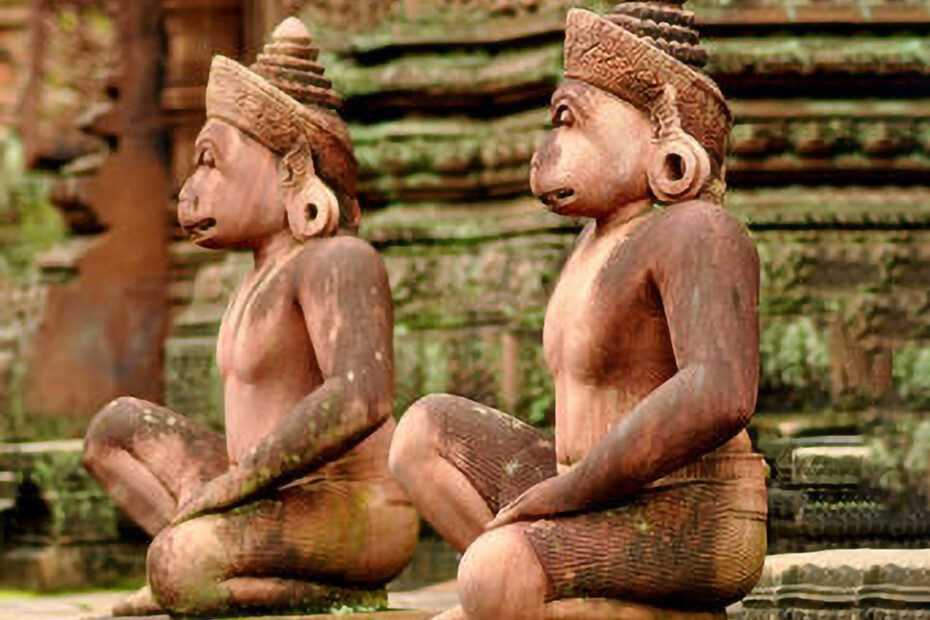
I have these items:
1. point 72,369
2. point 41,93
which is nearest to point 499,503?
point 72,369

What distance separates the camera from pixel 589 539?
505 centimetres

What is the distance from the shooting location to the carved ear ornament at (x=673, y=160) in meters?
5.32

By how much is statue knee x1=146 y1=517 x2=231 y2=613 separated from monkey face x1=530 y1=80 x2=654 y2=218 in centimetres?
132

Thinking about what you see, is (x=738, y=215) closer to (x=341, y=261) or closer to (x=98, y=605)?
(x=341, y=261)

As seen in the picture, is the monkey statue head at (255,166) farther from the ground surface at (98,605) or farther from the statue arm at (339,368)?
the ground surface at (98,605)

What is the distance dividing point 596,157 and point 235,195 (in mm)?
1353

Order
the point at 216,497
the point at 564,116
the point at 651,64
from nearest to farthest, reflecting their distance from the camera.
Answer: the point at 651,64, the point at 564,116, the point at 216,497

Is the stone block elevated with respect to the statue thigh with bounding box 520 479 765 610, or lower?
lower

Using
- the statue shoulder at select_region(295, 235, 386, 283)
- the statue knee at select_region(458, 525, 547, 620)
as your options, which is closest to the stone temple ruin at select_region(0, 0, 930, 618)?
the statue shoulder at select_region(295, 235, 386, 283)

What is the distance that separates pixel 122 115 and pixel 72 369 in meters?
1.30

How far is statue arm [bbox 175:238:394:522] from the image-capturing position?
601cm

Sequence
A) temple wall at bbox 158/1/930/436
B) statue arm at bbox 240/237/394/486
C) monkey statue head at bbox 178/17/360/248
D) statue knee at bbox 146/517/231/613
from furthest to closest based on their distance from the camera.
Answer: temple wall at bbox 158/1/930/436
monkey statue head at bbox 178/17/360/248
statue knee at bbox 146/517/231/613
statue arm at bbox 240/237/394/486

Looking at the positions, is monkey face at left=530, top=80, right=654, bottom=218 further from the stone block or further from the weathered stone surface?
the stone block

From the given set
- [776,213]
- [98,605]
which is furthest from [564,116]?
[98,605]
